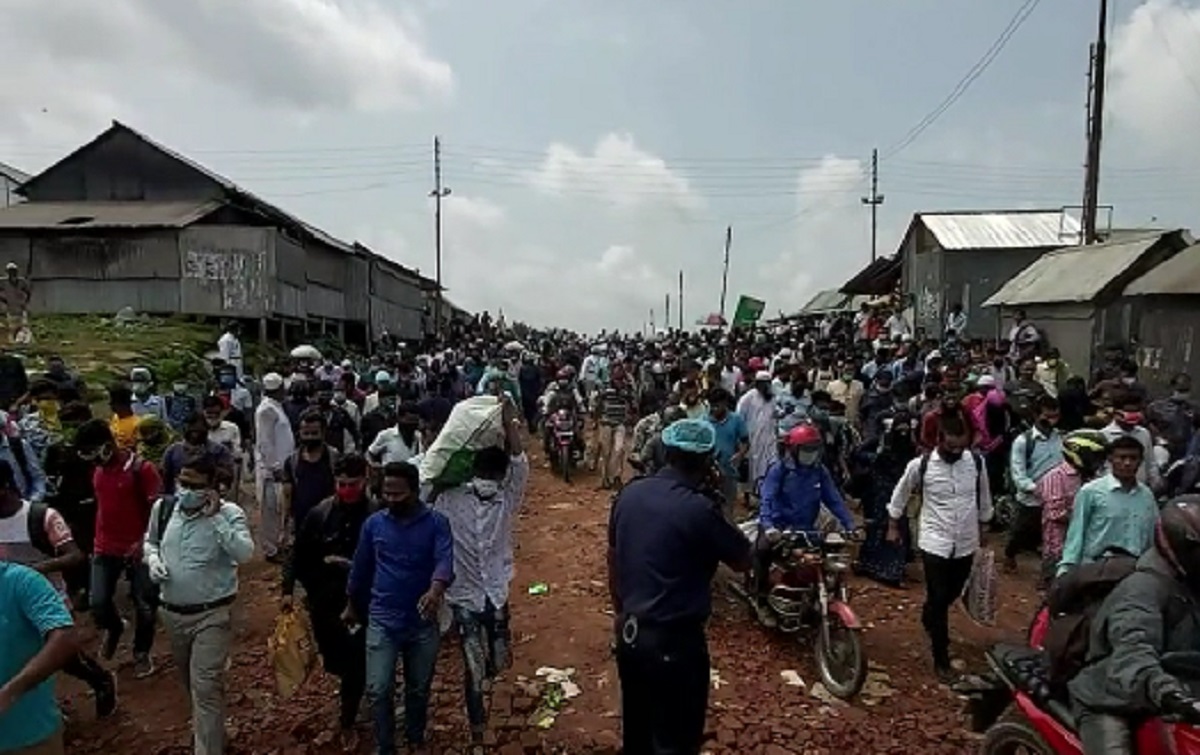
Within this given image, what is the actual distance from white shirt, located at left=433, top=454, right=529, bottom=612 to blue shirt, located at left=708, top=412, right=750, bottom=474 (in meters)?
4.26

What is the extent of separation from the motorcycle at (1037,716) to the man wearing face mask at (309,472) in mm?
4712

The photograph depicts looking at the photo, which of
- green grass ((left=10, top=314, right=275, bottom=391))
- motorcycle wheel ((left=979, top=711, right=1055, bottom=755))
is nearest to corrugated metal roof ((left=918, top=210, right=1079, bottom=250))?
green grass ((left=10, top=314, right=275, bottom=391))

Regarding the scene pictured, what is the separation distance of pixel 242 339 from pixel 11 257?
19.7 feet

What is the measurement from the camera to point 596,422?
14.7 m

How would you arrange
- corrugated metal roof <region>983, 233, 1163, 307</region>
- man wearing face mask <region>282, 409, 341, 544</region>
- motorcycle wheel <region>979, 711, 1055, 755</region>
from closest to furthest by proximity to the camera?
1. motorcycle wheel <region>979, 711, 1055, 755</region>
2. man wearing face mask <region>282, 409, 341, 544</region>
3. corrugated metal roof <region>983, 233, 1163, 307</region>

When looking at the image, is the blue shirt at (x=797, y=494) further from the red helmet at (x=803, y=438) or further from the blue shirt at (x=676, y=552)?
the blue shirt at (x=676, y=552)

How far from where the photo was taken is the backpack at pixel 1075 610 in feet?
11.7

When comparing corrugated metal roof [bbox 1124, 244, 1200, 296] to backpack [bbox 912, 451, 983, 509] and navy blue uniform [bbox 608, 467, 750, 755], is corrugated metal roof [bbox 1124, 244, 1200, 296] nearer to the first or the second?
backpack [bbox 912, 451, 983, 509]

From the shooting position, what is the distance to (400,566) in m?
4.83

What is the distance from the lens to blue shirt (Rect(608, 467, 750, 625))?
3.92 m

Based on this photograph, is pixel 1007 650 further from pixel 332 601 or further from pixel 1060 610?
pixel 332 601

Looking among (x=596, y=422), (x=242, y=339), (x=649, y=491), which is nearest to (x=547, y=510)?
(x=596, y=422)

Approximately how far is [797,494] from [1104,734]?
3.50 metres

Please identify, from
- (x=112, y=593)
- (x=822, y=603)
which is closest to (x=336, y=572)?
(x=112, y=593)
